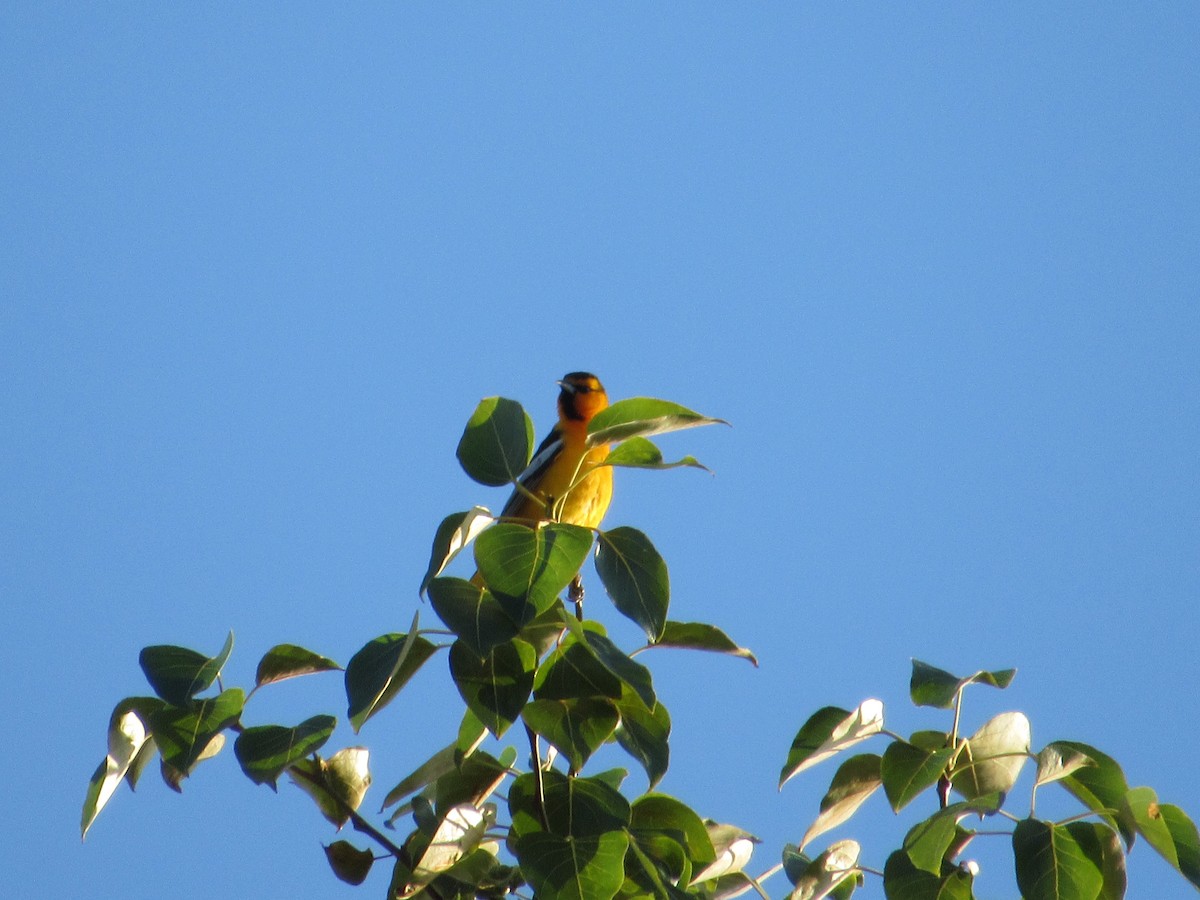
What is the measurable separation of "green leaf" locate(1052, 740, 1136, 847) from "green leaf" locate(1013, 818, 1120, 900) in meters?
0.11

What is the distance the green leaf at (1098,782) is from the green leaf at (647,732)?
61 cm

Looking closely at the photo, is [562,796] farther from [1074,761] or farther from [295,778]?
[1074,761]

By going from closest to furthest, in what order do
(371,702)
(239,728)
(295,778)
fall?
1. (371,702)
2. (239,728)
3. (295,778)

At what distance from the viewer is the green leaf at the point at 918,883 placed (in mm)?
1866

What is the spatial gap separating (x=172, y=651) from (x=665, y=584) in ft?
2.31

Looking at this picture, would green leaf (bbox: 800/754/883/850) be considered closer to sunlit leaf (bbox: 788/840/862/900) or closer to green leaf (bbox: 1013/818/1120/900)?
sunlit leaf (bbox: 788/840/862/900)

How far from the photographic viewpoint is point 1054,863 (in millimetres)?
1808

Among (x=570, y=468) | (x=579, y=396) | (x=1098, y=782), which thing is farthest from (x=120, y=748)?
(x=579, y=396)

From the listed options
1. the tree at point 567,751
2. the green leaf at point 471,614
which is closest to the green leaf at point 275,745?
the tree at point 567,751

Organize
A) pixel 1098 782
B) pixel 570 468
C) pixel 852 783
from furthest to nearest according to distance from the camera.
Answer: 1. pixel 570 468
2. pixel 852 783
3. pixel 1098 782

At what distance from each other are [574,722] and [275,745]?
43cm

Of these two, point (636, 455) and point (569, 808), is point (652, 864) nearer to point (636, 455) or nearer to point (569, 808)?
point (569, 808)

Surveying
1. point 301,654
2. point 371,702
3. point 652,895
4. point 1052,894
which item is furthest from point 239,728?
point 1052,894

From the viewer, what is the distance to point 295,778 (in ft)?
6.56
